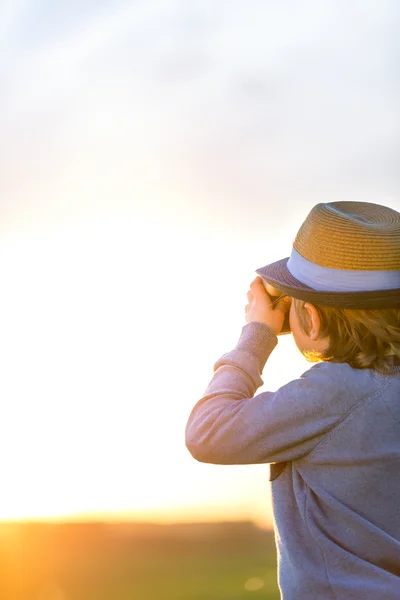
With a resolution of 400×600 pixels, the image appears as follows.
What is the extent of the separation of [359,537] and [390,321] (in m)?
0.58

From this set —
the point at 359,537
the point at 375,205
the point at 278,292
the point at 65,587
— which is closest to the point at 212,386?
the point at 278,292

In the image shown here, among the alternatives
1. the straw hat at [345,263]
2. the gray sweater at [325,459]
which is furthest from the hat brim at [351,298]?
the gray sweater at [325,459]

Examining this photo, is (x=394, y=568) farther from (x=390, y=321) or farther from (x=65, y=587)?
(x=65, y=587)

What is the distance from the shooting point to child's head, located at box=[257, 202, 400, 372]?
230 cm

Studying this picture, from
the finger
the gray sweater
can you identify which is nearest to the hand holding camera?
the finger

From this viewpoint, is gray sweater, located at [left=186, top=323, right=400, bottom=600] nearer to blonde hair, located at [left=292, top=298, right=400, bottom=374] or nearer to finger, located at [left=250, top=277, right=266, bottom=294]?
blonde hair, located at [left=292, top=298, right=400, bottom=374]

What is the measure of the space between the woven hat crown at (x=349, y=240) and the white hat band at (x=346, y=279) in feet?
0.05

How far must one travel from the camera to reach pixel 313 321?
236 centimetres

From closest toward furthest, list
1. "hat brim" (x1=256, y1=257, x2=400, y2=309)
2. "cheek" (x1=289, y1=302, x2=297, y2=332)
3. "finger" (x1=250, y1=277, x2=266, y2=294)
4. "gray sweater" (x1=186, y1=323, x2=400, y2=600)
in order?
1. "gray sweater" (x1=186, y1=323, x2=400, y2=600)
2. "hat brim" (x1=256, y1=257, x2=400, y2=309)
3. "cheek" (x1=289, y1=302, x2=297, y2=332)
4. "finger" (x1=250, y1=277, x2=266, y2=294)

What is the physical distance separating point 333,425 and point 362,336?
27 cm

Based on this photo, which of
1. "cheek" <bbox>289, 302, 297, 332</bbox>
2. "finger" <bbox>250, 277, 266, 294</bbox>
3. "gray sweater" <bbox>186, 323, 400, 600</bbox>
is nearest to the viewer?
"gray sweater" <bbox>186, 323, 400, 600</bbox>

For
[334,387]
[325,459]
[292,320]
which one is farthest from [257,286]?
[325,459]

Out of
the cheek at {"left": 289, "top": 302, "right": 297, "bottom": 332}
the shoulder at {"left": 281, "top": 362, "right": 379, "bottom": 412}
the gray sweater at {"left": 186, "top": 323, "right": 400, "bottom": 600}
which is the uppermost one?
the cheek at {"left": 289, "top": 302, "right": 297, "bottom": 332}

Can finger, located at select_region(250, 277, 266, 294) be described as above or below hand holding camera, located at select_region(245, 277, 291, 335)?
above
